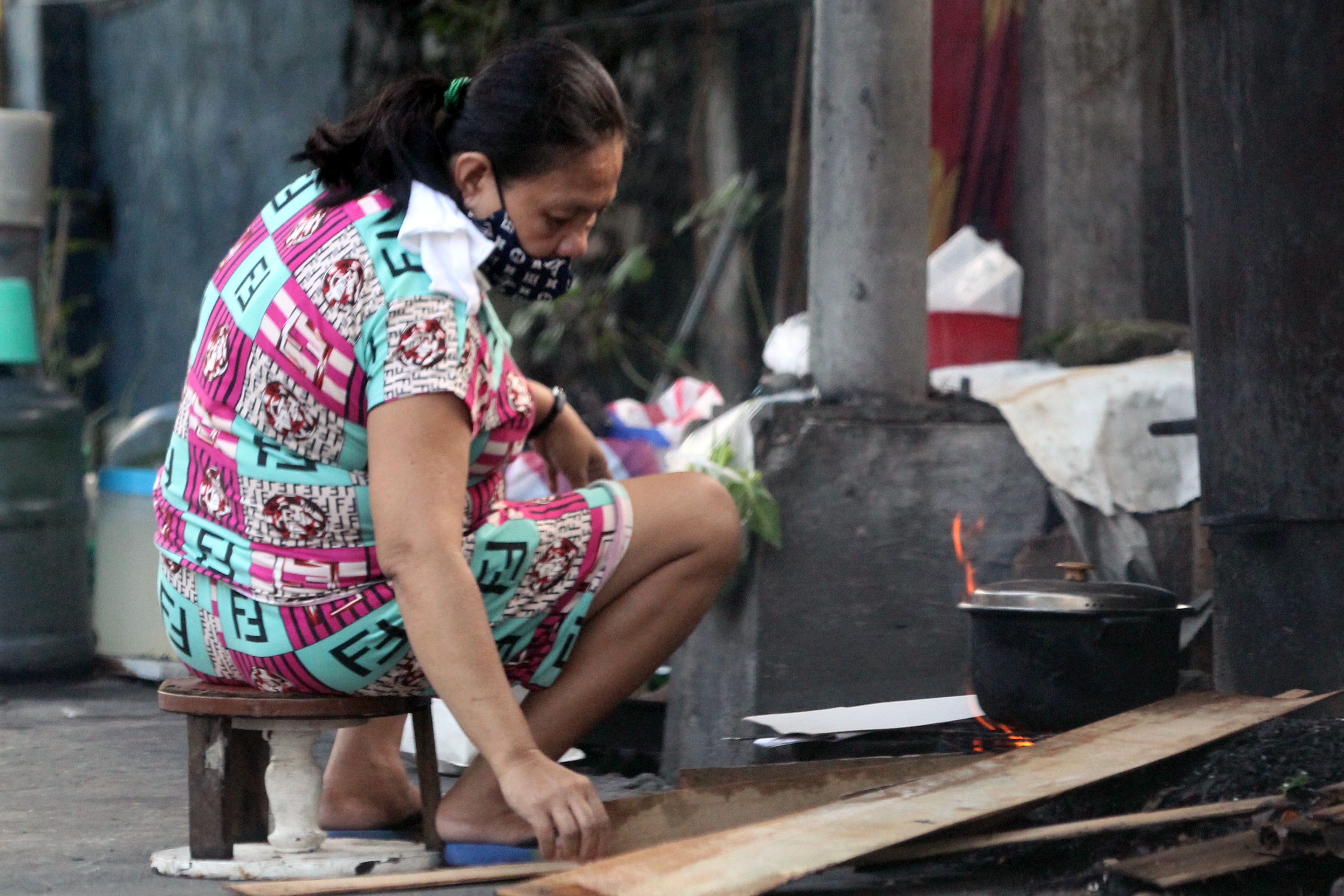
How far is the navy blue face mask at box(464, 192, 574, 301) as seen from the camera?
8.07 feet

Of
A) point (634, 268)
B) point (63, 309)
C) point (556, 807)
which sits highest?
point (634, 268)

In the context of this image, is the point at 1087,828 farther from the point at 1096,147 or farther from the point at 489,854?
the point at 1096,147

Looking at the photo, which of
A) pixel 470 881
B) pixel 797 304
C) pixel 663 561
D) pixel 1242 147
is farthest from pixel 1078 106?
pixel 470 881

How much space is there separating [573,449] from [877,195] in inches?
45.8

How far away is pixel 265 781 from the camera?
2.58 m

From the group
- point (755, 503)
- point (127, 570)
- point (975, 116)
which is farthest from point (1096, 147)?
point (127, 570)

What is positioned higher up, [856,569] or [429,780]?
[856,569]

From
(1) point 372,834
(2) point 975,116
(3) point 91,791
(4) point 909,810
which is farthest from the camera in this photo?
(2) point 975,116

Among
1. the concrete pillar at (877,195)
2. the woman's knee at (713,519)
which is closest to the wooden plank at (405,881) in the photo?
the woman's knee at (713,519)

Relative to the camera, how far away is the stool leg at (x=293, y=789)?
249 cm

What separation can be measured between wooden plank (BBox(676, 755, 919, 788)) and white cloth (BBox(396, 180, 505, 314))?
888mm

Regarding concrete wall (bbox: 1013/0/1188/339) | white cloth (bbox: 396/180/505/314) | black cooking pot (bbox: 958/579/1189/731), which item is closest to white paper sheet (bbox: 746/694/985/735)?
black cooking pot (bbox: 958/579/1189/731)

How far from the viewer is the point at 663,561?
276 cm

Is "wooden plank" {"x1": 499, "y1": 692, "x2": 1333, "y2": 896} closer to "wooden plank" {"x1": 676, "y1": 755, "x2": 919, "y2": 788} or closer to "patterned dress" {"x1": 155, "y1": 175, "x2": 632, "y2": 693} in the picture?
"wooden plank" {"x1": 676, "y1": 755, "x2": 919, "y2": 788}
